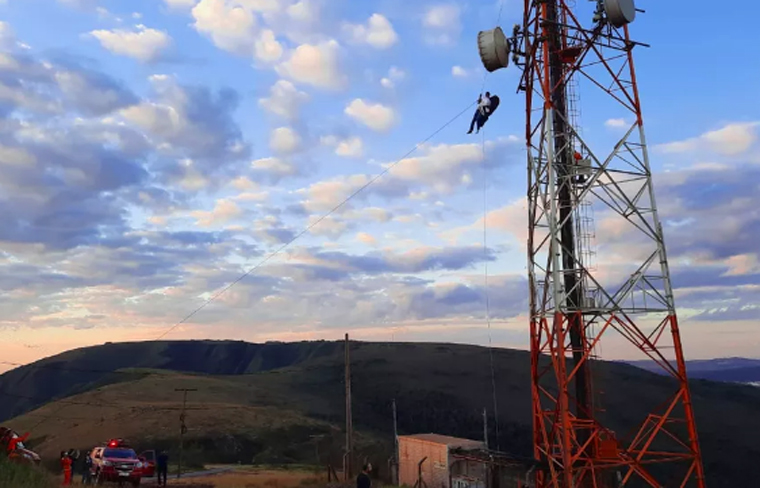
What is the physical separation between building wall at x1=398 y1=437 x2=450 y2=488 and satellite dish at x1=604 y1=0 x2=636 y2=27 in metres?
18.6

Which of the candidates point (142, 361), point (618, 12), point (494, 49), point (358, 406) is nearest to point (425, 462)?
point (494, 49)

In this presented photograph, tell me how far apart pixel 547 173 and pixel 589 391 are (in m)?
8.69

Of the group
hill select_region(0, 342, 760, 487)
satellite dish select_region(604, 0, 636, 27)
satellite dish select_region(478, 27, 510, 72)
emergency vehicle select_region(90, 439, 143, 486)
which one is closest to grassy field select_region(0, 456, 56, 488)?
emergency vehicle select_region(90, 439, 143, 486)

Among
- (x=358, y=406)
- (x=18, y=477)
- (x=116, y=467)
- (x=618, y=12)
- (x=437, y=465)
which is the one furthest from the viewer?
(x=358, y=406)

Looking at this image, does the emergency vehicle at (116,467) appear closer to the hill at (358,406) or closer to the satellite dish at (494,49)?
→ the hill at (358,406)

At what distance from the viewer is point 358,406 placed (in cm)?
9919

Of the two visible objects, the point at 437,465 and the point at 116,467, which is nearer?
the point at 116,467

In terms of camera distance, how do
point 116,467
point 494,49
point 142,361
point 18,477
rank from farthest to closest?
point 142,361
point 116,467
point 494,49
point 18,477

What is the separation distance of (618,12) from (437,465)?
790 inches

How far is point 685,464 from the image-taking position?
79.9 metres

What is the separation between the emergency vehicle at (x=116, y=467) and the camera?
91.7 ft

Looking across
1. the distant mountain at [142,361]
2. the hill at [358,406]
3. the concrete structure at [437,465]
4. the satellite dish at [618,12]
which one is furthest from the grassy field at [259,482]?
the distant mountain at [142,361]

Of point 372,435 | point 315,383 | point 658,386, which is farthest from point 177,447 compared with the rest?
point 658,386

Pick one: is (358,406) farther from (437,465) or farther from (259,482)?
(437,465)
